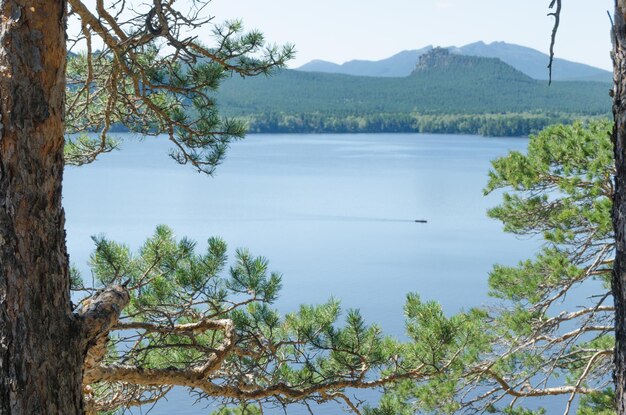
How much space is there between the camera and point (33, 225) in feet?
4.76

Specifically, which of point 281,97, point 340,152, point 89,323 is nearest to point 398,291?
point 89,323

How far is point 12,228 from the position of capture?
4.71ft

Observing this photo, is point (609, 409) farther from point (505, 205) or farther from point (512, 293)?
point (505, 205)

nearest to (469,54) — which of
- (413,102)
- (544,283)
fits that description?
(413,102)

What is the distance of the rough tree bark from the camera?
1.61 meters

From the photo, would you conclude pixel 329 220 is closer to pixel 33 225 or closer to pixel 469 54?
pixel 33 225

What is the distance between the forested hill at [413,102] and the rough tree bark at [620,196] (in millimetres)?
32965

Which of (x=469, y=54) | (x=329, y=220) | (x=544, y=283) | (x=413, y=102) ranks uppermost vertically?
(x=469, y=54)

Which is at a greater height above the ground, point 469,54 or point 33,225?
point 469,54

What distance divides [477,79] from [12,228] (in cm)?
5250

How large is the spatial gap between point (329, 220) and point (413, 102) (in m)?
31.5

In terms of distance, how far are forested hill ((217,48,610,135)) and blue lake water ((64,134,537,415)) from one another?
28.3ft

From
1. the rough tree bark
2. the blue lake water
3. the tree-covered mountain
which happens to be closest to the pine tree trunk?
the rough tree bark

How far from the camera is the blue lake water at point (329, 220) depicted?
11.2 m
